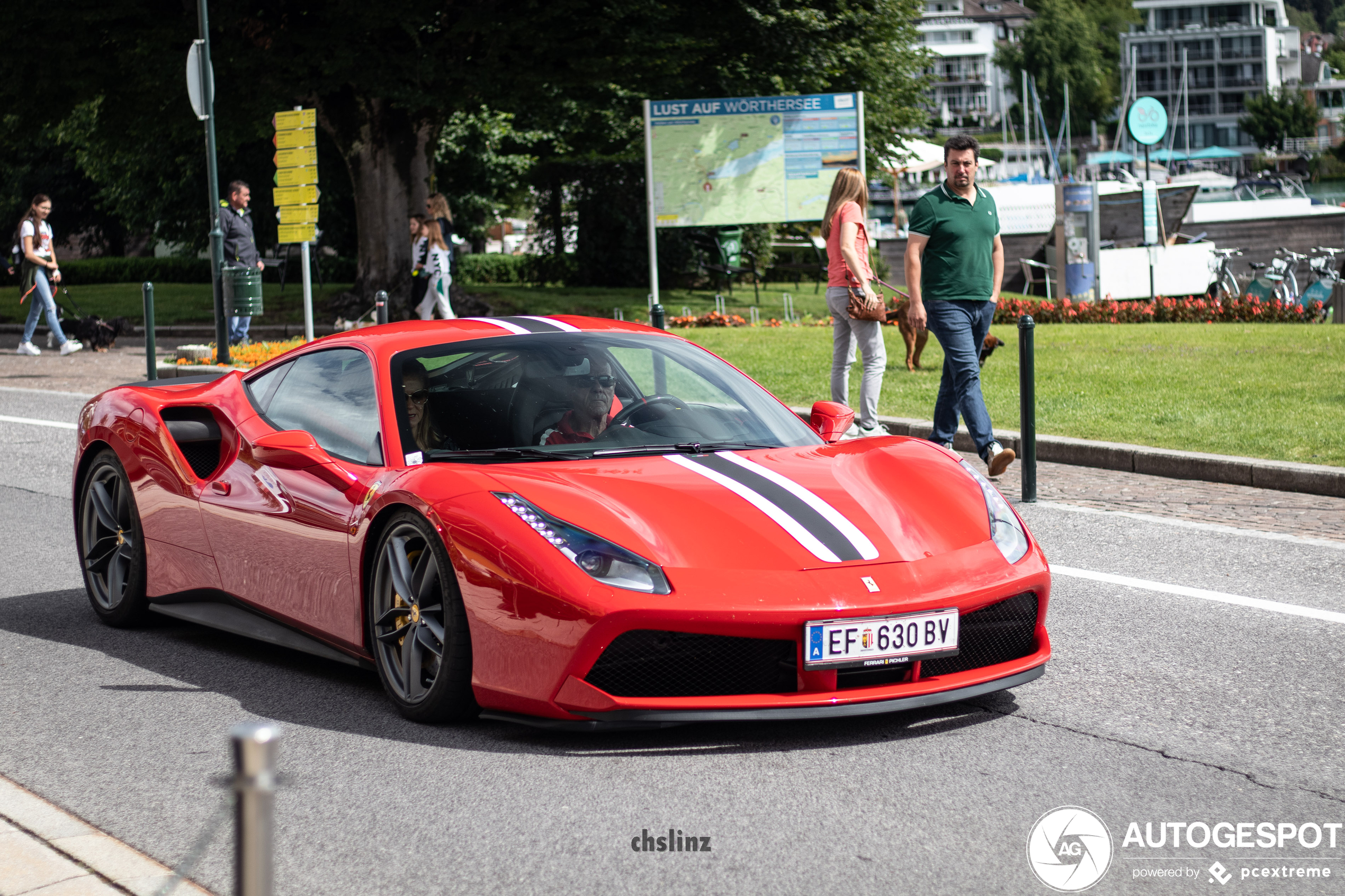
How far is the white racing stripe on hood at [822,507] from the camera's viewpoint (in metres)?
4.56

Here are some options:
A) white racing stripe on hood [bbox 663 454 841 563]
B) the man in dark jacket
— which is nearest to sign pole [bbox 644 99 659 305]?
the man in dark jacket

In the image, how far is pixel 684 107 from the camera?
68.3 feet

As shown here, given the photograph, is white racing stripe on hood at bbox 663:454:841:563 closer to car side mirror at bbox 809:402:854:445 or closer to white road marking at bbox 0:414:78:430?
car side mirror at bbox 809:402:854:445

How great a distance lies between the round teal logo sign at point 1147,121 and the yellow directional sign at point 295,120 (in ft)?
58.8

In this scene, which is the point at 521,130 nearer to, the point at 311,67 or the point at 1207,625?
the point at 311,67

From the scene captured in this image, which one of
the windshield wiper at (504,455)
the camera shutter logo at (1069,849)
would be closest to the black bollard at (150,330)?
the windshield wiper at (504,455)

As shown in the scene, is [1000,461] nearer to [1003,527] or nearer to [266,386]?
[1003,527]

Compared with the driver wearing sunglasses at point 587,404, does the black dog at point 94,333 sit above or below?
above

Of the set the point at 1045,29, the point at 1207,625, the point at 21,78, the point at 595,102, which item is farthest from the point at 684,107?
the point at 1045,29

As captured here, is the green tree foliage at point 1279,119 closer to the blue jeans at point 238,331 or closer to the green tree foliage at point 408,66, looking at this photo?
the green tree foliage at point 408,66

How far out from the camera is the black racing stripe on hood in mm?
4543

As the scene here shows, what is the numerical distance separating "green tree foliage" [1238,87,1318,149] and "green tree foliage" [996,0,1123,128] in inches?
810

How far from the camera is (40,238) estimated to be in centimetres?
2039

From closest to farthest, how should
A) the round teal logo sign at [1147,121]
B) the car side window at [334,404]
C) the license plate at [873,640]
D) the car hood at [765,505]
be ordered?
the license plate at [873,640], the car hood at [765,505], the car side window at [334,404], the round teal logo sign at [1147,121]
